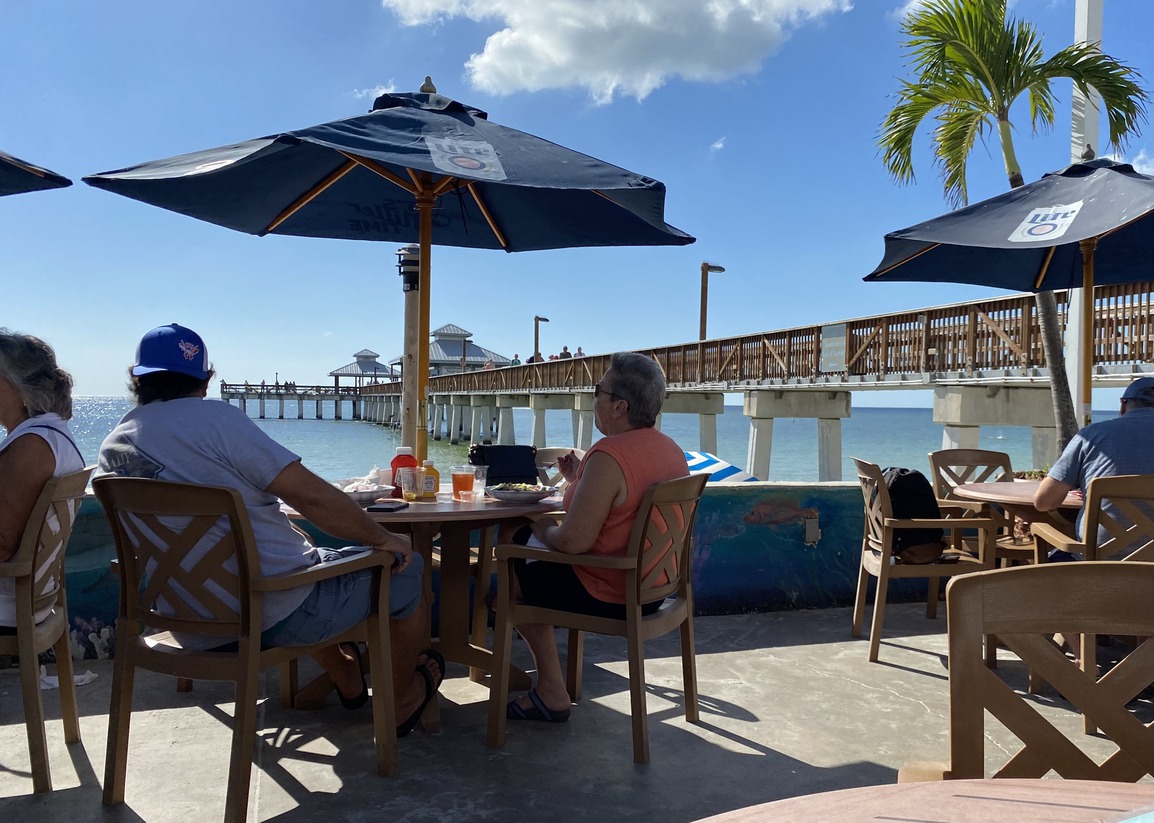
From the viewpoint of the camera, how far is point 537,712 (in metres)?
3.06

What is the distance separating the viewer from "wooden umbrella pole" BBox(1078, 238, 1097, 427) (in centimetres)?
467

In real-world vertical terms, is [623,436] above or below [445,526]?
above

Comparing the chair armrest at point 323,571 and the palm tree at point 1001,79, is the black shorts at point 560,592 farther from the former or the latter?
the palm tree at point 1001,79

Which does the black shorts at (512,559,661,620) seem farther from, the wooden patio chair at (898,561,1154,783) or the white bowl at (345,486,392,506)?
the wooden patio chair at (898,561,1154,783)

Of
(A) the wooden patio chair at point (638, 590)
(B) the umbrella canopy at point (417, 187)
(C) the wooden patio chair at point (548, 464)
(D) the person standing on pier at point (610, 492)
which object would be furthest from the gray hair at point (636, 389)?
(C) the wooden patio chair at point (548, 464)

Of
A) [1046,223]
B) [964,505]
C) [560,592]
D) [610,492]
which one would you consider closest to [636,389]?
[610,492]

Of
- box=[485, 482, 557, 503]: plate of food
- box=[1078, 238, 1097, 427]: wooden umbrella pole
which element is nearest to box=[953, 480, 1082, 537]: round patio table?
box=[1078, 238, 1097, 427]: wooden umbrella pole

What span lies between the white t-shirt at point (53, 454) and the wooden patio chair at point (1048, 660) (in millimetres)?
2468

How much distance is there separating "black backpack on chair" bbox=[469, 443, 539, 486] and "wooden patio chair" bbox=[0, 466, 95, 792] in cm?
136

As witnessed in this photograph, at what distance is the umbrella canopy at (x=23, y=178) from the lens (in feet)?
11.3

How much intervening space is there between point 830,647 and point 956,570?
0.68 meters

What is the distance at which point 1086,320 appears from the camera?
502 centimetres

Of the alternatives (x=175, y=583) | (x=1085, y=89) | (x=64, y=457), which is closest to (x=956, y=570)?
(x=175, y=583)

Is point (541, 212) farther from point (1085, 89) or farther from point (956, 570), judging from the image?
point (1085, 89)
